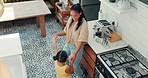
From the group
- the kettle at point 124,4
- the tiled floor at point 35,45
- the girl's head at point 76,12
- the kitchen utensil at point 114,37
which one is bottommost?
the tiled floor at point 35,45

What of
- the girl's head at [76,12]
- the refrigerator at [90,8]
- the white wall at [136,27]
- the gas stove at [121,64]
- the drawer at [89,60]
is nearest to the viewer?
the gas stove at [121,64]

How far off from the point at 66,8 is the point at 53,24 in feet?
2.16

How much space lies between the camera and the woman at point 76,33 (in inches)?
92.5

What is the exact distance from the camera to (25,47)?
3.71 m

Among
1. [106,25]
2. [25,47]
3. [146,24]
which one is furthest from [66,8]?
[146,24]

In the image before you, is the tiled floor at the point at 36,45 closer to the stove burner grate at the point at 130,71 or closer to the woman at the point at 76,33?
the woman at the point at 76,33

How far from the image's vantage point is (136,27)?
2340mm

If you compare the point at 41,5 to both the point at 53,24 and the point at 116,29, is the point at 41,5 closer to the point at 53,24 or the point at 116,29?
the point at 53,24

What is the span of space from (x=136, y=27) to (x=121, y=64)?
530 mm

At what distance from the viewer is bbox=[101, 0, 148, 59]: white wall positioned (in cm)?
218

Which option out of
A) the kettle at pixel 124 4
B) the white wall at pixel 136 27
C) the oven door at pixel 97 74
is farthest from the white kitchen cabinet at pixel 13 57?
the white wall at pixel 136 27

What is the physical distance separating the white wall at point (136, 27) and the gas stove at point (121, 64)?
13 cm

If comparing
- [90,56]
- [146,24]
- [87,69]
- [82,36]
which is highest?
[146,24]

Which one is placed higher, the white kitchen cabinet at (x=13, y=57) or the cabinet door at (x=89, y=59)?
the white kitchen cabinet at (x=13, y=57)
